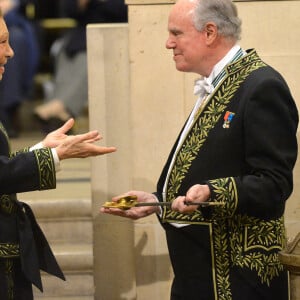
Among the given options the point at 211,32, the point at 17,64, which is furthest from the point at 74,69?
the point at 211,32

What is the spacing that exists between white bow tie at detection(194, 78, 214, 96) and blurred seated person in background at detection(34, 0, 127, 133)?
13.3ft

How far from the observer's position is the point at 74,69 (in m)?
9.52

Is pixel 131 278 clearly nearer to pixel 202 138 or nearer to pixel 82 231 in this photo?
pixel 82 231

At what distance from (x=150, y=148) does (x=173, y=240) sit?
111 cm

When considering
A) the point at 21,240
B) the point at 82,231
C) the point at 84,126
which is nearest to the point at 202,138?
the point at 21,240

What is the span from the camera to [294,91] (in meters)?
6.04

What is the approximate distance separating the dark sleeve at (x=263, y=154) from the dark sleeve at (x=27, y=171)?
689 mm

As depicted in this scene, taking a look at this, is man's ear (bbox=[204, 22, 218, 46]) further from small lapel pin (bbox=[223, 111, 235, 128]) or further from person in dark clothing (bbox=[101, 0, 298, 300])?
small lapel pin (bbox=[223, 111, 235, 128])

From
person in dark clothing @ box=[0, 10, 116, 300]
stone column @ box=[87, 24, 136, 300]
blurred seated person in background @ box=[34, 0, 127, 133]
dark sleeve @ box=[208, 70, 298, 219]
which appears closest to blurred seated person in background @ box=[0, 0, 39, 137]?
blurred seated person in background @ box=[34, 0, 127, 133]

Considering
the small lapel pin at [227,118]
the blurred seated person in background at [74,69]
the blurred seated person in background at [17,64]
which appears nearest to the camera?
the small lapel pin at [227,118]

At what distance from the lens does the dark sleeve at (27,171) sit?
4.97 meters

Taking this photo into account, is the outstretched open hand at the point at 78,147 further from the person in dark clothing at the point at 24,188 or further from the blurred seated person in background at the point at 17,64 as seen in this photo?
the blurred seated person in background at the point at 17,64

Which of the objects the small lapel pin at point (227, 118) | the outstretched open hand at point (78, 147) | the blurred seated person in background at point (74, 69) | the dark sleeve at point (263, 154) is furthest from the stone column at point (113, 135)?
the blurred seated person in background at point (74, 69)

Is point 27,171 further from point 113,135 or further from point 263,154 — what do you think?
point 113,135
